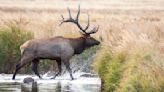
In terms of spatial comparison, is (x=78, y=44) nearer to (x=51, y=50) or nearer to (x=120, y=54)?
(x=51, y=50)

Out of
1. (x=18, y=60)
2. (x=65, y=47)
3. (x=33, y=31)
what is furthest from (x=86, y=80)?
(x=33, y=31)

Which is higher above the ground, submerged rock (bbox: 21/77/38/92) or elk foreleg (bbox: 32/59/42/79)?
elk foreleg (bbox: 32/59/42/79)

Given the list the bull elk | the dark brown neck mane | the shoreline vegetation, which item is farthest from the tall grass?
the dark brown neck mane

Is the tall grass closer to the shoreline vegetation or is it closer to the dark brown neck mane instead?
the shoreline vegetation

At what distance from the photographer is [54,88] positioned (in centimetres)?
1909

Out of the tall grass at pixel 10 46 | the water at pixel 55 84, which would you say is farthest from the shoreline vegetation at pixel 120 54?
the water at pixel 55 84

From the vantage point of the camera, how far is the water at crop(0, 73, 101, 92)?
1867cm

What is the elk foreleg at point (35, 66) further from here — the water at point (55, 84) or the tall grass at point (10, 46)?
the tall grass at point (10, 46)

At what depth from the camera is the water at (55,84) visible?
1867 centimetres

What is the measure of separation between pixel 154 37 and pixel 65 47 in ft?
15.5

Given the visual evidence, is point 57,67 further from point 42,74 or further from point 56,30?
point 56,30

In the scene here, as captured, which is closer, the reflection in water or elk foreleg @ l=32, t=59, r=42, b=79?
the reflection in water

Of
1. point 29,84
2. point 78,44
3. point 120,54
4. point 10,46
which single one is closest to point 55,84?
point 29,84

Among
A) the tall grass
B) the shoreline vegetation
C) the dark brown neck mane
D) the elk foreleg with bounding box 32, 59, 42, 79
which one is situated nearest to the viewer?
the shoreline vegetation
